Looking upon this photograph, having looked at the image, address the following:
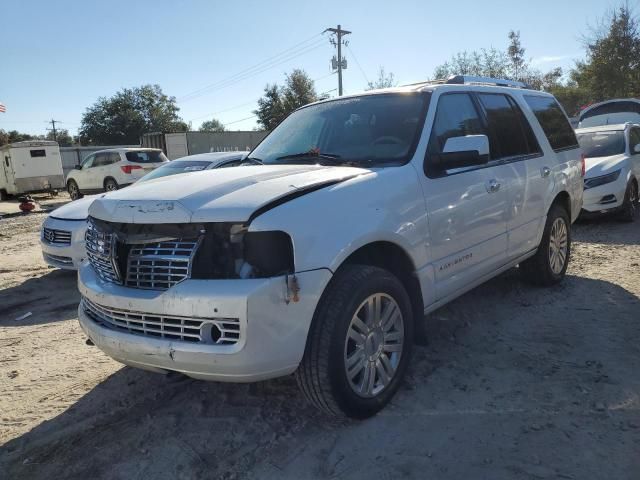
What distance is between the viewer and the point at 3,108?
2450cm

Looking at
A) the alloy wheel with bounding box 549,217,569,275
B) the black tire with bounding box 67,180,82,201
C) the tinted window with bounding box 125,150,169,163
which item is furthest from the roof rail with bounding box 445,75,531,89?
the black tire with bounding box 67,180,82,201

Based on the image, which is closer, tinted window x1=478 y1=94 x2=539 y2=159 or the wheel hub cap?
the wheel hub cap

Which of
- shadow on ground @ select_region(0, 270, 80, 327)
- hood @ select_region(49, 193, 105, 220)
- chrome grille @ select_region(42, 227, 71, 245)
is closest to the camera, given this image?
shadow on ground @ select_region(0, 270, 80, 327)

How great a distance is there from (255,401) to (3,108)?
2645cm

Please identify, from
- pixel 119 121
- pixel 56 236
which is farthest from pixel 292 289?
pixel 119 121

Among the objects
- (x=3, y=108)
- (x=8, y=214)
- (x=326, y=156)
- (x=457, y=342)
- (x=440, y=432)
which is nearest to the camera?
(x=440, y=432)

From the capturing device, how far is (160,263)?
271 centimetres

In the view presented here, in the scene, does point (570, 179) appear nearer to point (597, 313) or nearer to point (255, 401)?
point (597, 313)

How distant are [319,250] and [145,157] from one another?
17.2m

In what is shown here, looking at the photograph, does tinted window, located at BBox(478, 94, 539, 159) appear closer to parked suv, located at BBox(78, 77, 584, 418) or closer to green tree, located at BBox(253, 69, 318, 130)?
parked suv, located at BBox(78, 77, 584, 418)

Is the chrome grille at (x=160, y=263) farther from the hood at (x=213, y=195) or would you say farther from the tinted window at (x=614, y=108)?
the tinted window at (x=614, y=108)

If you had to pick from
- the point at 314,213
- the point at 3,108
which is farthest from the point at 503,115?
the point at 3,108

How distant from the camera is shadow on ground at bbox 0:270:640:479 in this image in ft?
8.59

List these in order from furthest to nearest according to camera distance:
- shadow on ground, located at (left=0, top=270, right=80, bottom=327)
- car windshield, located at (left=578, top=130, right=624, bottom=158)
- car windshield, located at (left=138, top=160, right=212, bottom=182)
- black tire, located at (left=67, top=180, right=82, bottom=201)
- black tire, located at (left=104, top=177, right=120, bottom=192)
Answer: black tire, located at (left=67, top=180, right=82, bottom=201), black tire, located at (left=104, top=177, right=120, bottom=192), car windshield, located at (left=578, top=130, right=624, bottom=158), car windshield, located at (left=138, top=160, right=212, bottom=182), shadow on ground, located at (left=0, top=270, right=80, bottom=327)
